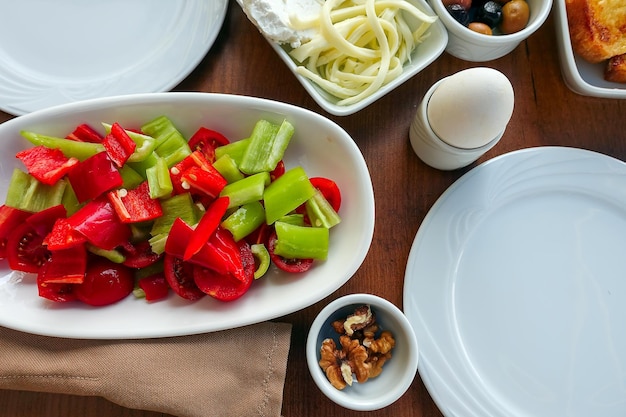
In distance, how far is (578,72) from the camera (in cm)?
115

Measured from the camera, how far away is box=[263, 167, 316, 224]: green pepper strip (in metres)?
0.99

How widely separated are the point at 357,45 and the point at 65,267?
2.38ft

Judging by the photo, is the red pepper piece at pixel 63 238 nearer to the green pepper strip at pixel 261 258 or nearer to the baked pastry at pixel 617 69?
the green pepper strip at pixel 261 258

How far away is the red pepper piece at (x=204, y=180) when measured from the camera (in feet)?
3.20

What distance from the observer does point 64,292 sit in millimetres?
1001

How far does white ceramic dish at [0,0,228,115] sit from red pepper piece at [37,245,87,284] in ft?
1.17

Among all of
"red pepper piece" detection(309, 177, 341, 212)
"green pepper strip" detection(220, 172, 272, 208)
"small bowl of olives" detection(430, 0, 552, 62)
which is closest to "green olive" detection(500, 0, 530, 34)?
"small bowl of olives" detection(430, 0, 552, 62)

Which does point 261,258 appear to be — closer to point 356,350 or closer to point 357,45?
point 356,350

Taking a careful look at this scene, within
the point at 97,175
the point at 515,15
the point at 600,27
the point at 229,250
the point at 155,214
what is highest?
the point at 97,175

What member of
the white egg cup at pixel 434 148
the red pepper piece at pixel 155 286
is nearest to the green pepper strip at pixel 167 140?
the red pepper piece at pixel 155 286

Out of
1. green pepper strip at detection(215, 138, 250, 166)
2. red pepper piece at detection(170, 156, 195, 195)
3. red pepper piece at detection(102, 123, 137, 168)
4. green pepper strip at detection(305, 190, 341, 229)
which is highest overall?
red pepper piece at detection(102, 123, 137, 168)

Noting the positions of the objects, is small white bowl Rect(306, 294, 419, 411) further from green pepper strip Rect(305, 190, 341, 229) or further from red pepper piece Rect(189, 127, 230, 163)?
Result: red pepper piece Rect(189, 127, 230, 163)

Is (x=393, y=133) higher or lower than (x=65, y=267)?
lower

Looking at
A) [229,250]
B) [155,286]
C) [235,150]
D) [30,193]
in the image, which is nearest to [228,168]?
[235,150]
